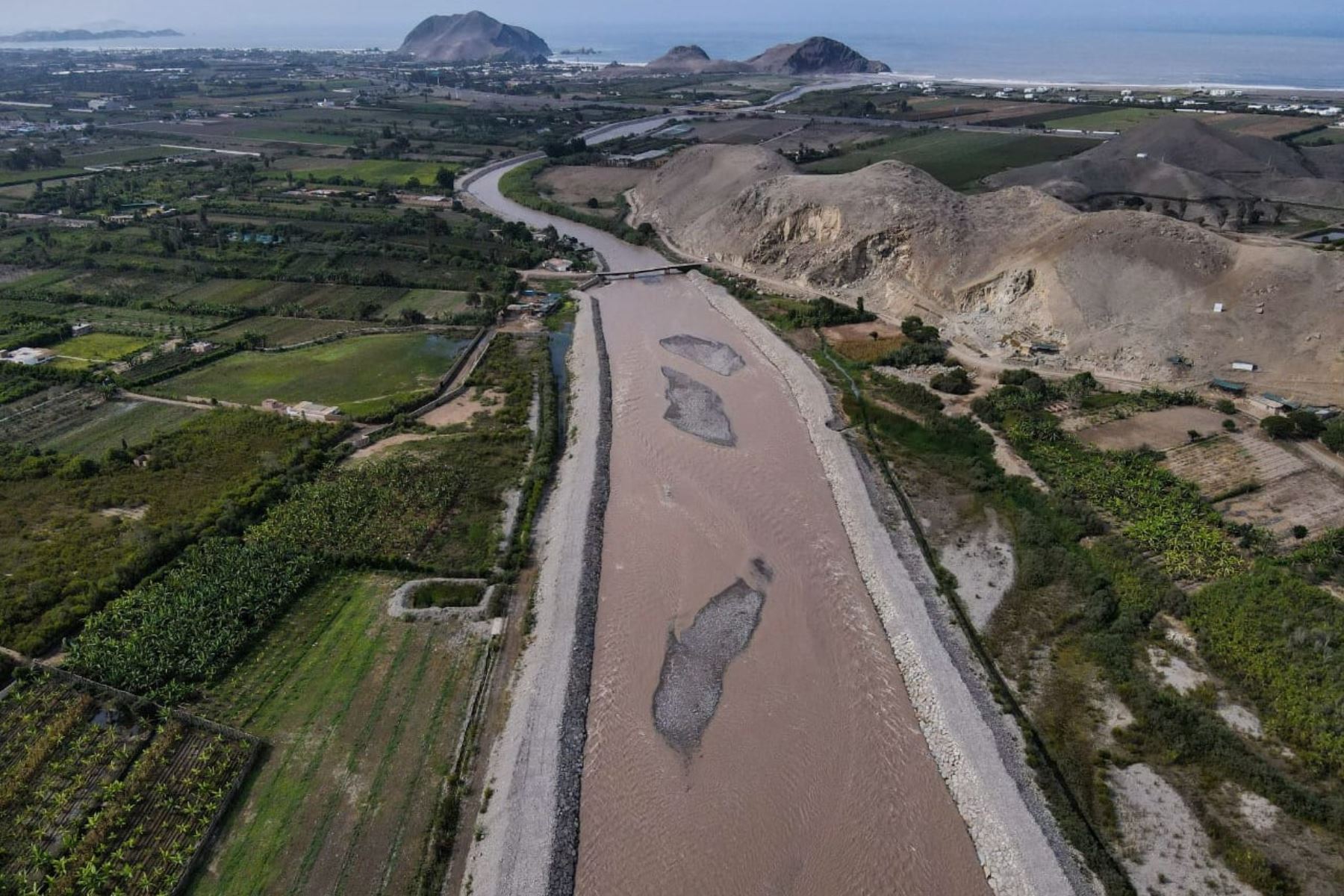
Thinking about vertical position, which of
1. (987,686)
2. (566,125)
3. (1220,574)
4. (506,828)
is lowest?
(506,828)

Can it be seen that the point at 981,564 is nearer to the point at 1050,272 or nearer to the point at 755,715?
the point at 755,715

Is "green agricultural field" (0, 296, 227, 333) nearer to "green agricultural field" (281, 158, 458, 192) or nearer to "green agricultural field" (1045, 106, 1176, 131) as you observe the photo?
"green agricultural field" (281, 158, 458, 192)

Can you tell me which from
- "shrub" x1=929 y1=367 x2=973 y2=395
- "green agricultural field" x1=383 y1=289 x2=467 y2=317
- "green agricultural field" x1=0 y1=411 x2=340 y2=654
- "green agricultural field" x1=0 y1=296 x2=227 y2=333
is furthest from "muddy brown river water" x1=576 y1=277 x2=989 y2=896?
"green agricultural field" x1=0 y1=296 x2=227 y2=333

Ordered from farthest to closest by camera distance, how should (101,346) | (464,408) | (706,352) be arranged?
(706,352) → (101,346) → (464,408)

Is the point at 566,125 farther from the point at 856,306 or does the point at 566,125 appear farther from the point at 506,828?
the point at 506,828

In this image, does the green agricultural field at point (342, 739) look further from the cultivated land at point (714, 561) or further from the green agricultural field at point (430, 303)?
the green agricultural field at point (430, 303)

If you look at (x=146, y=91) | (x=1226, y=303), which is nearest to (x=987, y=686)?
(x=1226, y=303)

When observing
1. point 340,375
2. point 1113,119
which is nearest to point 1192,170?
point 1113,119

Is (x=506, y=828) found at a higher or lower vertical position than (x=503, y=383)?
lower
